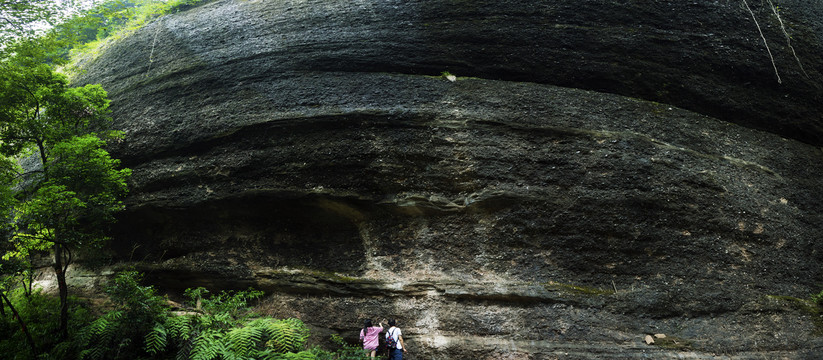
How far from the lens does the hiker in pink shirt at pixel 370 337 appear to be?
6.30 meters

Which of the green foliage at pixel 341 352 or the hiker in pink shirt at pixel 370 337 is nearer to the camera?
the green foliage at pixel 341 352

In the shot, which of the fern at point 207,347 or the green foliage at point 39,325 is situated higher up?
the fern at point 207,347

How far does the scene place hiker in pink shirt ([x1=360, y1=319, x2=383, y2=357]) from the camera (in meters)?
6.30

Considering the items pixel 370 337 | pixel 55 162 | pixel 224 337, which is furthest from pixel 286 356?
pixel 55 162

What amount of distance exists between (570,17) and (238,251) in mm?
8091

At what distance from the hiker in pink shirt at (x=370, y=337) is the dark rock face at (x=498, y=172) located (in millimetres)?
385

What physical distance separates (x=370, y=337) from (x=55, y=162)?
5996 mm

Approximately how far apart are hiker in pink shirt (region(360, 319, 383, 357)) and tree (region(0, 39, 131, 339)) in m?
4.47

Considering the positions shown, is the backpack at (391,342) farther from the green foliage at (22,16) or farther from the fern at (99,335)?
the green foliage at (22,16)

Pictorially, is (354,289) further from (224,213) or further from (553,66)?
(553,66)

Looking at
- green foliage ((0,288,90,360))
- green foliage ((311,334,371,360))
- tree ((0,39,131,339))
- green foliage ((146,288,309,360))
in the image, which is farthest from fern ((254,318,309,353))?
tree ((0,39,131,339))

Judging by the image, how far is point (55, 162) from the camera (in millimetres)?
7309

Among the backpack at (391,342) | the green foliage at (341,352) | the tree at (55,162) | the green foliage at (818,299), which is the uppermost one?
the tree at (55,162)

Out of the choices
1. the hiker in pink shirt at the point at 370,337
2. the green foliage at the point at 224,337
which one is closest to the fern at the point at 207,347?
the green foliage at the point at 224,337
